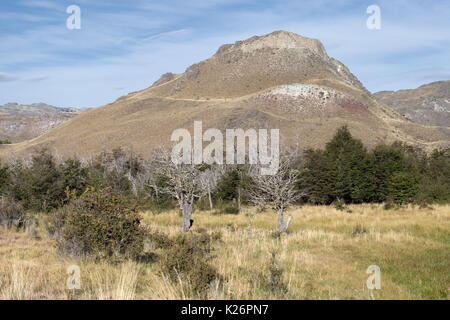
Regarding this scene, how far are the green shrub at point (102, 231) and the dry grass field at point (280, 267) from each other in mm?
535

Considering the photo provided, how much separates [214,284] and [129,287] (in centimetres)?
177

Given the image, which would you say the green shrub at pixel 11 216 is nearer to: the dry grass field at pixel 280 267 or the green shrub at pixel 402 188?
the dry grass field at pixel 280 267

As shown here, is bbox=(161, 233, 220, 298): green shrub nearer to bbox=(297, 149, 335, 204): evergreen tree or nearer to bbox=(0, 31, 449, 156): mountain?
bbox=(297, 149, 335, 204): evergreen tree

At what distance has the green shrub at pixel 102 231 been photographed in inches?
420

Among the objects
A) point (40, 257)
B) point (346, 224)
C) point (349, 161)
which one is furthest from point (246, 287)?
point (349, 161)

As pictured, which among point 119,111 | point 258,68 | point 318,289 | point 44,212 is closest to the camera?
point 318,289

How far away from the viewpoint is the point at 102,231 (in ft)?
35.0

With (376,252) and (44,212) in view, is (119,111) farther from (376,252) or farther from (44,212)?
(376,252)

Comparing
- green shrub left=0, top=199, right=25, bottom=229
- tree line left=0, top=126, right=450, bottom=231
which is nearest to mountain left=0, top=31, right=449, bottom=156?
tree line left=0, top=126, right=450, bottom=231

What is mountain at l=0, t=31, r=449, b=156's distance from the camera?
80.8 m

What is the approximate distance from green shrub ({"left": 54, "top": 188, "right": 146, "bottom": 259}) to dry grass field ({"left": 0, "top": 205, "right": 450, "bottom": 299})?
54cm

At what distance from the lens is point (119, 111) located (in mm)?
115812

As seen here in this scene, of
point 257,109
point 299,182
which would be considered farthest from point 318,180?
point 257,109

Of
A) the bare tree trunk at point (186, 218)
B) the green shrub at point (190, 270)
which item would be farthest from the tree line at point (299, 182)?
the green shrub at point (190, 270)
